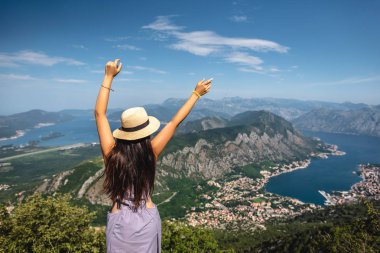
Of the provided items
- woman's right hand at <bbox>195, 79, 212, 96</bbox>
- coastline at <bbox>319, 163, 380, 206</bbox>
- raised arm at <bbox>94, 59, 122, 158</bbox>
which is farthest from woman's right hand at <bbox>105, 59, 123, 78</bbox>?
coastline at <bbox>319, 163, 380, 206</bbox>

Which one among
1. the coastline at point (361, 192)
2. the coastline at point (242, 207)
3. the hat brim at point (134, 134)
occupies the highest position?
the hat brim at point (134, 134)

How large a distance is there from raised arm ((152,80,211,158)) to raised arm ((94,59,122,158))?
1.65ft

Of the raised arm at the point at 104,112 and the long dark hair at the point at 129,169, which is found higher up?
the raised arm at the point at 104,112

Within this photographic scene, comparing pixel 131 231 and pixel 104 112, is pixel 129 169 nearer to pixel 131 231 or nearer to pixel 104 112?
pixel 131 231

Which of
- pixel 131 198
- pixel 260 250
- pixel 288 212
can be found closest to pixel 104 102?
pixel 131 198

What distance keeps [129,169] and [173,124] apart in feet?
2.48

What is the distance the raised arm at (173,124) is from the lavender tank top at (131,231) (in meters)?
0.69

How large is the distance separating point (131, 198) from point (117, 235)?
0.38 m

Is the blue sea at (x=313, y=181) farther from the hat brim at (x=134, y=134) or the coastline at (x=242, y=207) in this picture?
the hat brim at (x=134, y=134)

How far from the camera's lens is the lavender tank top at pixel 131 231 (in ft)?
8.63

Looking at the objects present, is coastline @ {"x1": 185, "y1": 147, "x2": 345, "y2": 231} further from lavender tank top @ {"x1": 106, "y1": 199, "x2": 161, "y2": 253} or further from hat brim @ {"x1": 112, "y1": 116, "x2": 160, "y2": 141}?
hat brim @ {"x1": 112, "y1": 116, "x2": 160, "y2": 141}

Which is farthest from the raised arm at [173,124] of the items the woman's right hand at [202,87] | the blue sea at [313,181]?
the blue sea at [313,181]

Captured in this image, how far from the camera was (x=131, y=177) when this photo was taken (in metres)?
2.89

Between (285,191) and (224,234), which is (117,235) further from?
(285,191)
